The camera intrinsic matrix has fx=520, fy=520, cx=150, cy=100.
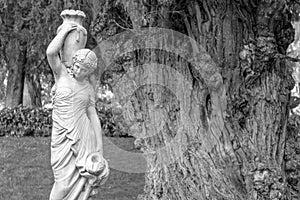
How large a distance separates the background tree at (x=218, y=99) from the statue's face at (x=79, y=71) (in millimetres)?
3125

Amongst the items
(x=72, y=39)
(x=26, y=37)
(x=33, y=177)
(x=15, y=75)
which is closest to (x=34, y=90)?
(x=15, y=75)

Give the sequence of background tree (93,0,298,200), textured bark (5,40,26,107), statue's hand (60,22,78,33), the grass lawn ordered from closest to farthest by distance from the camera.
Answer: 1. statue's hand (60,22,78,33)
2. background tree (93,0,298,200)
3. the grass lawn
4. textured bark (5,40,26,107)

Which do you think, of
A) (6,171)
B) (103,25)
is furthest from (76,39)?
(6,171)

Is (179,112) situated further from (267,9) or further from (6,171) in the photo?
(6,171)

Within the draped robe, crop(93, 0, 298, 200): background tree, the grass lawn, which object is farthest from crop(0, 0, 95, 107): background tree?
the draped robe

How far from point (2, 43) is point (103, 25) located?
15.1 metres

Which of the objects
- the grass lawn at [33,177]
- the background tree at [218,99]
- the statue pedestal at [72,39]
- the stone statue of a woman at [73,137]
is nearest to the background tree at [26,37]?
the grass lawn at [33,177]

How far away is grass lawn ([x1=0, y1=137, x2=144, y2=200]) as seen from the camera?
10414mm

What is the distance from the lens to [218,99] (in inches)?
309

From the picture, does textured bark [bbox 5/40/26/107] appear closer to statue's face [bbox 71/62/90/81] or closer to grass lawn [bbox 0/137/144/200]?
grass lawn [bbox 0/137/144/200]

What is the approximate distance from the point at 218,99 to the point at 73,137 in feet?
11.8

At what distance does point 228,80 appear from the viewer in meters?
→ 7.92

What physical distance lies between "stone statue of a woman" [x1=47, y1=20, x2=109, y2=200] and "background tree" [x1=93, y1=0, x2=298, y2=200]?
3.14m

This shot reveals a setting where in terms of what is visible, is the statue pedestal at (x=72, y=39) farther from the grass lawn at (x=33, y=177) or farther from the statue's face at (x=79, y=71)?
the grass lawn at (x=33, y=177)
